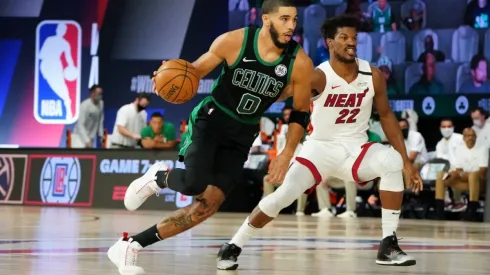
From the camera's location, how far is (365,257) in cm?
880

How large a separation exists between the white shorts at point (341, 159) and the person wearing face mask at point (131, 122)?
12.9 m

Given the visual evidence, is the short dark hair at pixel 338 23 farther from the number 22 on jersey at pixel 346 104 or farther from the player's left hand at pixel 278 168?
the player's left hand at pixel 278 168

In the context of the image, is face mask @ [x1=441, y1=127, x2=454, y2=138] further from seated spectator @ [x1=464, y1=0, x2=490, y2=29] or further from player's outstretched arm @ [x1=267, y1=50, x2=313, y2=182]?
player's outstretched arm @ [x1=267, y1=50, x2=313, y2=182]

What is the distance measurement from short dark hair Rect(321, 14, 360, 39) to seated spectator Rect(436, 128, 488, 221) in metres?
11.0

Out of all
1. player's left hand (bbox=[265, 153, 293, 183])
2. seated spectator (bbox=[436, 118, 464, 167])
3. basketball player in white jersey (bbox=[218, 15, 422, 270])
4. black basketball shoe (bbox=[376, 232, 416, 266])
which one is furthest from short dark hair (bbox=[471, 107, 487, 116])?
player's left hand (bbox=[265, 153, 293, 183])

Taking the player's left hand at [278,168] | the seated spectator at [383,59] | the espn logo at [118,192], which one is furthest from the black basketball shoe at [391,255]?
the espn logo at [118,192]

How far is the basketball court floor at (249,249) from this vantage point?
7.32 meters

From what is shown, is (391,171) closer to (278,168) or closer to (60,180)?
(278,168)

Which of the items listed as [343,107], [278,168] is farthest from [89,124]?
[278,168]

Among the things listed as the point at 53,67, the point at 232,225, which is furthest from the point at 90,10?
the point at 232,225

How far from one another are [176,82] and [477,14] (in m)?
14.2

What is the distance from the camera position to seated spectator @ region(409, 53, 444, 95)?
66.5 ft

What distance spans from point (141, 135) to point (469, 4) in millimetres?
6736

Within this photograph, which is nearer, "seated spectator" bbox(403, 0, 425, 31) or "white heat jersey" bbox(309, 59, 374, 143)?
"white heat jersey" bbox(309, 59, 374, 143)
